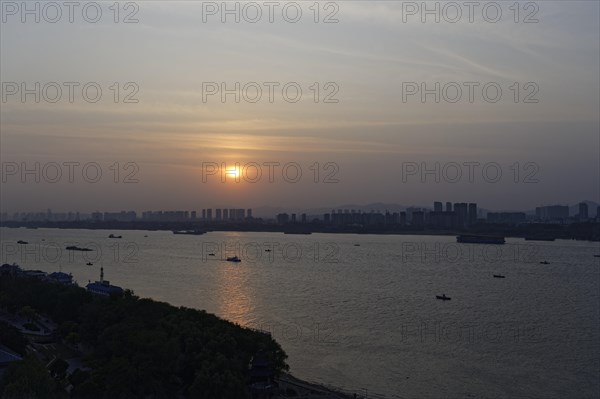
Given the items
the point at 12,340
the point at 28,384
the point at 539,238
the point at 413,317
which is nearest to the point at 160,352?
the point at 28,384

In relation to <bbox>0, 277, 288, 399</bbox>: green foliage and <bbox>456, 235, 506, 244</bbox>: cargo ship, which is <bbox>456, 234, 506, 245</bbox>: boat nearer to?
<bbox>456, 235, 506, 244</bbox>: cargo ship

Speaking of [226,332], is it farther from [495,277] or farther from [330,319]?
[495,277]

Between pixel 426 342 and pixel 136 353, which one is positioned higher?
pixel 136 353

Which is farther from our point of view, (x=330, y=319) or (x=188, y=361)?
(x=330, y=319)

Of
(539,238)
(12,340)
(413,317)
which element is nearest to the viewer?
(12,340)

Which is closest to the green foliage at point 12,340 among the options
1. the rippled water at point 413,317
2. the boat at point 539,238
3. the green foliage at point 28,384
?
the green foliage at point 28,384

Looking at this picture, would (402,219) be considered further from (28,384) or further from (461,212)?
(28,384)

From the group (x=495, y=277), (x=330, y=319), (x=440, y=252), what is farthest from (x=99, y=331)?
(x=440, y=252)

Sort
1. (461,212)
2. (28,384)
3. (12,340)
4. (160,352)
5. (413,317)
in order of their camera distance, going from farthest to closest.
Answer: (461,212), (413,317), (12,340), (160,352), (28,384)
